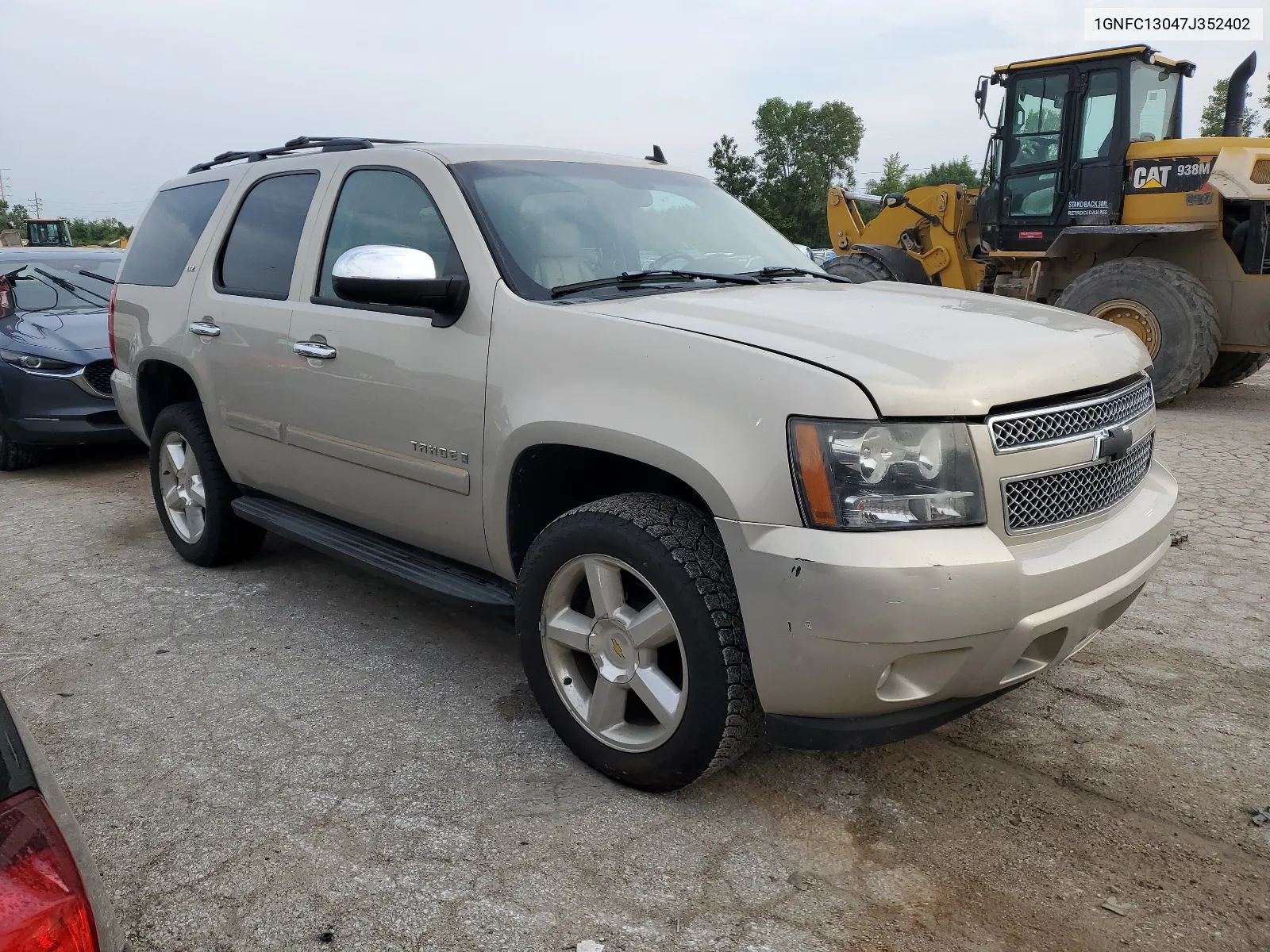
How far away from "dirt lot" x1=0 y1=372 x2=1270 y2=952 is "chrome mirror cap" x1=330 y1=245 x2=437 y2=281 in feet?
3.58

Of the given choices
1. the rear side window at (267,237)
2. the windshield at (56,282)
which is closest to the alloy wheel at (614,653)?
the rear side window at (267,237)

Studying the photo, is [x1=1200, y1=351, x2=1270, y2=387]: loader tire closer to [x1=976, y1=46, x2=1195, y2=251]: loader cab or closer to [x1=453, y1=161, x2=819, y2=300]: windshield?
[x1=976, y1=46, x2=1195, y2=251]: loader cab

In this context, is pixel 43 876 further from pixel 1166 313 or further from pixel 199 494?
pixel 1166 313

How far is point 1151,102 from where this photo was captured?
29.6 ft

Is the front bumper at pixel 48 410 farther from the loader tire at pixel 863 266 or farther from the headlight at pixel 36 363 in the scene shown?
the loader tire at pixel 863 266

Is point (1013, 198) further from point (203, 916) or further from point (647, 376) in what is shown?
point (203, 916)

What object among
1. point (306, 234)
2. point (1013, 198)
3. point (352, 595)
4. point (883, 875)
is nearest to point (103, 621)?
point (352, 595)

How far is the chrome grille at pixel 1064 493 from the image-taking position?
2.28 meters

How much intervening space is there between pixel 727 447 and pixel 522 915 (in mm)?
1164

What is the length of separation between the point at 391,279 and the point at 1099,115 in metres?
8.28

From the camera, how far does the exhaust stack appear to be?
847cm

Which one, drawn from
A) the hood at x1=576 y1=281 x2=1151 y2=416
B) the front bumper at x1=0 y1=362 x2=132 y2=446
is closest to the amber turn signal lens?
the hood at x1=576 y1=281 x2=1151 y2=416

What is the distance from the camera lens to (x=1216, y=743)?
2.94 metres

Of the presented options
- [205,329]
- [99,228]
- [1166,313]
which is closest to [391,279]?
[205,329]
